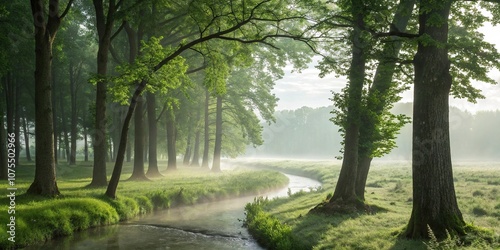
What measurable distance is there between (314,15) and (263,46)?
13.5 metres

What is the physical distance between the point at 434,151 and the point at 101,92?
1592 centimetres

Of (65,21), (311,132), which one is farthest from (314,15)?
(311,132)

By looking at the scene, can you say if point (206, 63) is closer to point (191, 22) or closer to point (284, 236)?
point (191, 22)

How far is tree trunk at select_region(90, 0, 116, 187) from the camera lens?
1786 centimetres

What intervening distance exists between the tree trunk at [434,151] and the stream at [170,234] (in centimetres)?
533

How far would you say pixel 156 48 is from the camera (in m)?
16.0

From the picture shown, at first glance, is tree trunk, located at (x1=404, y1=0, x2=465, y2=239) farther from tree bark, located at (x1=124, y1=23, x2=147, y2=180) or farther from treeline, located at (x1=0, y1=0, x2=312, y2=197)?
tree bark, located at (x1=124, y1=23, x2=147, y2=180)

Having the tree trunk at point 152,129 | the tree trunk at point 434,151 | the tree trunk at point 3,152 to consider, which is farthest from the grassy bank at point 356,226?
the tree trunk at point 3,152

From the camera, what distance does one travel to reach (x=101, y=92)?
761 inches

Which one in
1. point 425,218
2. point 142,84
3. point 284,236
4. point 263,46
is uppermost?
point 263,46

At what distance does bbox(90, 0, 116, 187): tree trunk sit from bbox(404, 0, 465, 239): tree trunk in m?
13.6

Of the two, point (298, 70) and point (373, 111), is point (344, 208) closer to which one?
point (373, 111)

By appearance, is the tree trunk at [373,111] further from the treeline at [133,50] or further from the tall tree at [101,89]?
the tall tree at [101,89]

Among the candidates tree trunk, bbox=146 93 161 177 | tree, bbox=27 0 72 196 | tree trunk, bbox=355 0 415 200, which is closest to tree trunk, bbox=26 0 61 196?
tree, bbox=27 0 72 196
